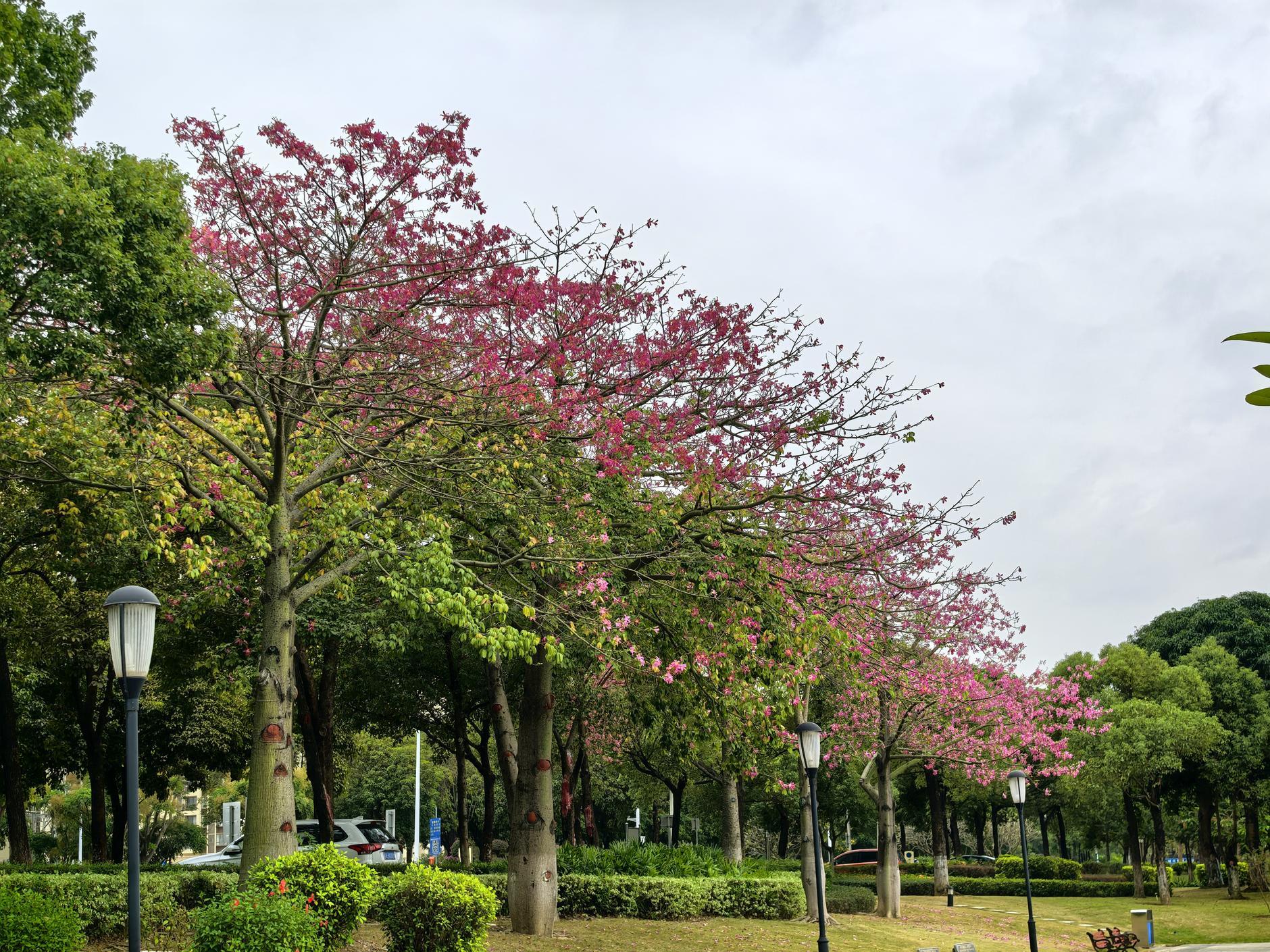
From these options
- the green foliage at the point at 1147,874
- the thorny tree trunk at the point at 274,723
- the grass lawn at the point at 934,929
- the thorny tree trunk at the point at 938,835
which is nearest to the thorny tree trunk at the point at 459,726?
the grass lawn at the point at 934,929

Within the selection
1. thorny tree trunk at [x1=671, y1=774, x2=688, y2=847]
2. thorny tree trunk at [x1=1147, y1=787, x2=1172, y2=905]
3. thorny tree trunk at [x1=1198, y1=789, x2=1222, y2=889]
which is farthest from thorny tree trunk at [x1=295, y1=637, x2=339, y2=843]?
thorny tree trunk at [x1=1198, y1=789, x2=1222, y2=889]

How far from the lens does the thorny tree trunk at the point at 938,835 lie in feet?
119

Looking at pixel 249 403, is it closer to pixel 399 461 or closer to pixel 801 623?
pixel 399 461

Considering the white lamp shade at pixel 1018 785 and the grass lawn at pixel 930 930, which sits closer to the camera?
the grass lawn at pixel 930 930

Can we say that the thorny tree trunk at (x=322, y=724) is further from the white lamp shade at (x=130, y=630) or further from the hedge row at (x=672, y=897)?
the white lamp shade at (x=130, y=630)

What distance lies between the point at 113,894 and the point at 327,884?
13.8 ft

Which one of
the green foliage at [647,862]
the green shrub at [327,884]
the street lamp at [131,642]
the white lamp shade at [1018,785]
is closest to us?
the street lamp at [131,642]

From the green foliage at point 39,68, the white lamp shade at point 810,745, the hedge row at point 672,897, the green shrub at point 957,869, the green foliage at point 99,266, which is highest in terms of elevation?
the green foliage at point 39,68

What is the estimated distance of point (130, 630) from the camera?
8.77 m

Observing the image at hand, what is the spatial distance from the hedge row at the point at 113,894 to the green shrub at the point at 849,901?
1561 cm

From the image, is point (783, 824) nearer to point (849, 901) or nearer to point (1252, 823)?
point (1252, 823)

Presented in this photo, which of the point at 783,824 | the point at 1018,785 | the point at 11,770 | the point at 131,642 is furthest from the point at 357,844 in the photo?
the point at 783,824

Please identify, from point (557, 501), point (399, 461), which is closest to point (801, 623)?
point (557, 501)

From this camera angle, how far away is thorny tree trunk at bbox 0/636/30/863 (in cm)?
2103
